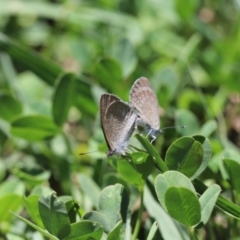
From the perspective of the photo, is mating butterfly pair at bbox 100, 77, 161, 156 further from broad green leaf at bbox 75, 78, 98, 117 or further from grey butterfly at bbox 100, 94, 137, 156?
broad green leaf at bbox 75, 78, 98, 117

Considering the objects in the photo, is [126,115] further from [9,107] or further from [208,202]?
[9,107]

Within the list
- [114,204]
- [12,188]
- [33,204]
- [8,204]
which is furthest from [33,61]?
[114,204]

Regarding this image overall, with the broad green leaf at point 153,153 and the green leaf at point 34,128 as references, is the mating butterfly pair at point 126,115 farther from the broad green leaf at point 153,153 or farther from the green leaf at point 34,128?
the green leaf at point 34,128

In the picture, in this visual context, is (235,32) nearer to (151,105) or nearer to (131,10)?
(131,10)

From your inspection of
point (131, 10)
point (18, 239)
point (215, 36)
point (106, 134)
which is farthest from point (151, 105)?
point (131, 10)

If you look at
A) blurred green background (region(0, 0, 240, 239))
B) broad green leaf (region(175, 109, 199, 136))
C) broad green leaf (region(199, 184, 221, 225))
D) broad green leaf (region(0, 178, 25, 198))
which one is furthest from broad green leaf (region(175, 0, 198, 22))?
broad green leaf (region(199, 184, 221, 225))
